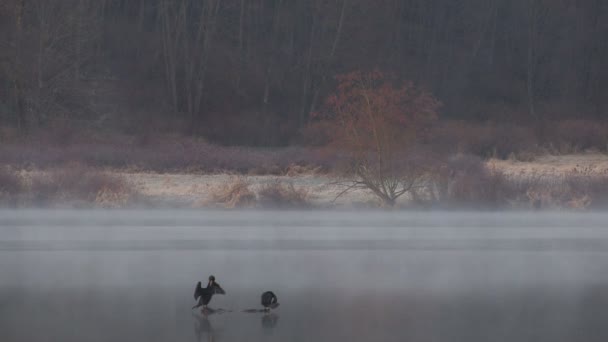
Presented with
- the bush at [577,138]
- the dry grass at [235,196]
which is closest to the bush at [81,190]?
the dry grass at [235,196]

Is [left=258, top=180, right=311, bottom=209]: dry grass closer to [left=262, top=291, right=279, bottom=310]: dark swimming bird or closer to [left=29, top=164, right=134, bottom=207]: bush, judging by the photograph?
[left=29, top=164, right=134, bottom=207]: bush

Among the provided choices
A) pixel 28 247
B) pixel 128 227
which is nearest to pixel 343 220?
pixel 128 227

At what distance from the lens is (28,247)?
1293cm

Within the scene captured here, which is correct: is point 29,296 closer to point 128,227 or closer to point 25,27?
point 128,227

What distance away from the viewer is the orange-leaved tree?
18.1m

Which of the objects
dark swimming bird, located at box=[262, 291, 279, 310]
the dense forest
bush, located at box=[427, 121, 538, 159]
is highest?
the dense forest

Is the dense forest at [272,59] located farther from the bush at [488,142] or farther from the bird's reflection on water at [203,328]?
the bird's reflection on water at [203,328]

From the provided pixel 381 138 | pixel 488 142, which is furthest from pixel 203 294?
pixel 488 142

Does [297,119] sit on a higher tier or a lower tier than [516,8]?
lower

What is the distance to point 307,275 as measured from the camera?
10.7 m

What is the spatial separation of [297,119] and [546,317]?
29078 millimetres

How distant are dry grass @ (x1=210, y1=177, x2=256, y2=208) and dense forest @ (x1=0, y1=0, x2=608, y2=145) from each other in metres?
11.5

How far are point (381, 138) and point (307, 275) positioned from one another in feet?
26.2

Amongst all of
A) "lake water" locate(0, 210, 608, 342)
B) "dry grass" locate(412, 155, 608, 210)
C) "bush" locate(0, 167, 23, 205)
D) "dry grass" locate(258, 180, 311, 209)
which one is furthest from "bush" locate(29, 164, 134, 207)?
"dry grass" locate(412, 155, 608, 210)
